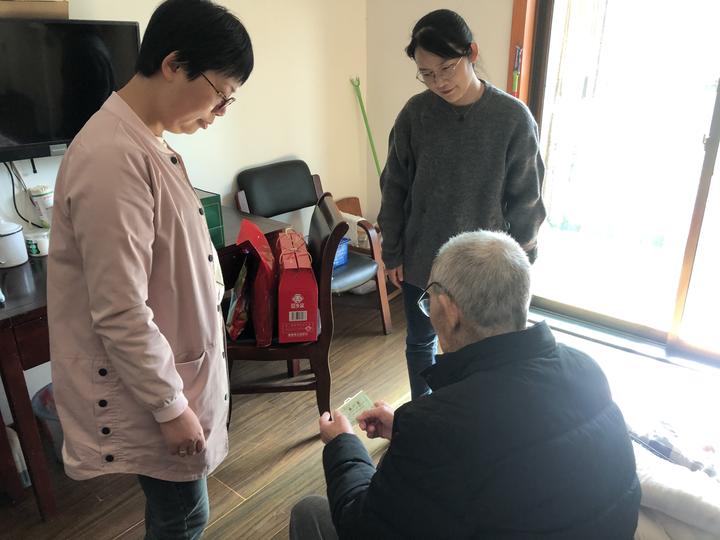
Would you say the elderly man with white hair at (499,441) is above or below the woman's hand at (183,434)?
above

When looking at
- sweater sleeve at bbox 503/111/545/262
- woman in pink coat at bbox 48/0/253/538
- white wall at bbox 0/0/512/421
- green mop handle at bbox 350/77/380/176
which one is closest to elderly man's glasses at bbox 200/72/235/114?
woman in pink coat at bbox 48/0/253/538

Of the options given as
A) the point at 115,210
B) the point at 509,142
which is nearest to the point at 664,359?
the point at 509,142

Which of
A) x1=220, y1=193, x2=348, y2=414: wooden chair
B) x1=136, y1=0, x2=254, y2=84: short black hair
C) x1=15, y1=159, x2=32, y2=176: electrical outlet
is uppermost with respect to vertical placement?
x1=136, y1=0, x2=254, y2=84: short black hair

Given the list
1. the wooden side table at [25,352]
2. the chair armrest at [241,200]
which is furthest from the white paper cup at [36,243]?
the chair armrest at [241,200]

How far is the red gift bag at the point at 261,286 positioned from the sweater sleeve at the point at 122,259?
89 cm

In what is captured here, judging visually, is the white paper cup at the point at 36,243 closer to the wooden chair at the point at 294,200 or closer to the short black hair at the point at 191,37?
the wooden chair at the point at 294,200

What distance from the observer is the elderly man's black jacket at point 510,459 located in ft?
2.51

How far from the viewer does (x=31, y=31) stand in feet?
5.97

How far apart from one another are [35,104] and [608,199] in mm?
2590

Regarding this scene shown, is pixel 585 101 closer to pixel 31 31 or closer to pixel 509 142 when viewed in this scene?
pixel 509 142

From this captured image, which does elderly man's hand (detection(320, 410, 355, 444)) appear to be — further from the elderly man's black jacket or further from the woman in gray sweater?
the woman in gray sweater

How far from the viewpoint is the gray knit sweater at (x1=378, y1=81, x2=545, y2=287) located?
157 cm

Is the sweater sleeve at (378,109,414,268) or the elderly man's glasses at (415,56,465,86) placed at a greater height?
the elderly man's glasses at (415,56,465,86)

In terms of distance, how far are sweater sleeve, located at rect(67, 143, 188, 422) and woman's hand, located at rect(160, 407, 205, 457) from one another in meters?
0.07
